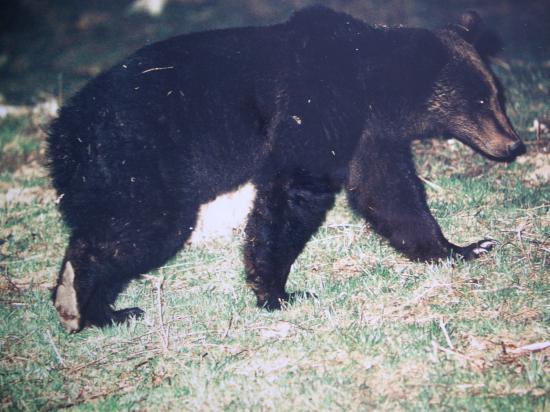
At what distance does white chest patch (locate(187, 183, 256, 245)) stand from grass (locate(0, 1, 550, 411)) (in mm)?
168

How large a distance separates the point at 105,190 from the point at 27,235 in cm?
189

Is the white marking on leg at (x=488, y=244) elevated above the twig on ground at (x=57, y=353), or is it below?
above

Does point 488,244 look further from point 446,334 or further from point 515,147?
point 446,334

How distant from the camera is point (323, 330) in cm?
339

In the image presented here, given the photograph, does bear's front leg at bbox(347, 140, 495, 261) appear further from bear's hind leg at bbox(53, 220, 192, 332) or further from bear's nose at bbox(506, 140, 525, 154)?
bear's hind leg at bbox(53, 220, 192, 332)

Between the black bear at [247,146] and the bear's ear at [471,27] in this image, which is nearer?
the black bear at [247,146]

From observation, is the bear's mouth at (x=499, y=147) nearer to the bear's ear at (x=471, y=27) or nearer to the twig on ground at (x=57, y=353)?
the bear's ear at (x=471, y=27)

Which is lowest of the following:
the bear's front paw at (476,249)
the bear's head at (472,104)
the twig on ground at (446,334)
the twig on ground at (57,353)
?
the twig on ground at (57,353)

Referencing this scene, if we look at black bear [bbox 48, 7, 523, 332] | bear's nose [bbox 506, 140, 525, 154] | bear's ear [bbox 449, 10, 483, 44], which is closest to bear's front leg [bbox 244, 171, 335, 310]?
black bear [bbox 48, 7, 523, 332]

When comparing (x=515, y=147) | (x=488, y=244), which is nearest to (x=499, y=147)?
(x=515, y=147)

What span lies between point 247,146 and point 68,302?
1.63 m

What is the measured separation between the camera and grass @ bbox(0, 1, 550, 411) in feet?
9.36

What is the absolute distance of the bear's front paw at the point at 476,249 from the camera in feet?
13.4

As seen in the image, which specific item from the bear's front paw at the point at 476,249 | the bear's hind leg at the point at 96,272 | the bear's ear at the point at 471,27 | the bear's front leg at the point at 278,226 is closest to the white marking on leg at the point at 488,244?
the bear's front paw at the point at 476,249
